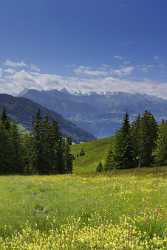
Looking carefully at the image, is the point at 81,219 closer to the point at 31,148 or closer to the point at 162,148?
the point at 31,148

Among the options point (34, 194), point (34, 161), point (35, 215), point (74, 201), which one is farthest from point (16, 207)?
point (34, 161)

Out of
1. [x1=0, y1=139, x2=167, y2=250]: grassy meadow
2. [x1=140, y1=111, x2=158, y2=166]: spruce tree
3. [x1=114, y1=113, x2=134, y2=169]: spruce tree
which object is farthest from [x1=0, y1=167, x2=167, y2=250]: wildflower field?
[x1=140, y1=111, x2=158, y2=166]: spruce tree

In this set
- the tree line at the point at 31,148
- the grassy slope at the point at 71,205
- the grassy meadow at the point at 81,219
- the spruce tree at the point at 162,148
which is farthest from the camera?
the spruce tree at the point at 162,148

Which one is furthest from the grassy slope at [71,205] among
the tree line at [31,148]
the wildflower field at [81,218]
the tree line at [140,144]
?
the tree line at [140,144]

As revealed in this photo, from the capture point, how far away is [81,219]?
1526 centimetres

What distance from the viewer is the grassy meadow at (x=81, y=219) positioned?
9.92 metres

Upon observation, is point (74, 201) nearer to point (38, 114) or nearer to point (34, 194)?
point (34, 194)

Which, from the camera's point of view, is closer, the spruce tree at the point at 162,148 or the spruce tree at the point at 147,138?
the spruce tree at the point at 162,148

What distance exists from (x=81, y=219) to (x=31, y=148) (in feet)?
251

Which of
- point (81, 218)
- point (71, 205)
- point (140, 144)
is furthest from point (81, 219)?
point (140, 144)

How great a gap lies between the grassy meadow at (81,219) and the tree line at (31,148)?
54642mm

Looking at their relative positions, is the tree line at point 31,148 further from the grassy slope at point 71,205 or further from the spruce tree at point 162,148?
the grassy slope at point 71,205

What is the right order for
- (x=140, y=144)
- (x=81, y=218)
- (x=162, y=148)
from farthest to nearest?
(x=140, y=144), (x=162, y=148), (x=81, y=218)

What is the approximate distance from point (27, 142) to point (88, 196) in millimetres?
73738
